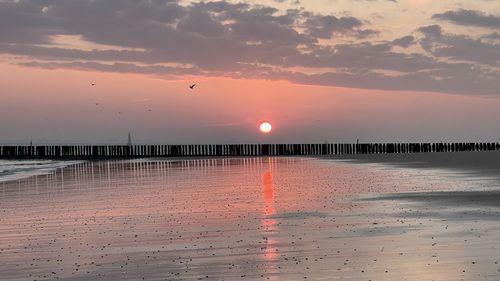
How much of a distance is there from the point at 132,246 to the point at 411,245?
4.99m

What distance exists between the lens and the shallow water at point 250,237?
34.9 feet

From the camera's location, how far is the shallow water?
1062 centimetres

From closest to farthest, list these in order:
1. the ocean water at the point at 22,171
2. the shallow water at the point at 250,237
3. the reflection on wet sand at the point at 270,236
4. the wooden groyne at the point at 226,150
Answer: the shallow water at the point at 250,237, the reflection on wet sand at the point at 270,236, the ocean water at the point at 22,171, the wooden groyne at the point at 226,150

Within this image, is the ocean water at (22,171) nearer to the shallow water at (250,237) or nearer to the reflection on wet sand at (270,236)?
the shallow water at (250,237)

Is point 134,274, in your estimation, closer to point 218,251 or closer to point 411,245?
point 218,251

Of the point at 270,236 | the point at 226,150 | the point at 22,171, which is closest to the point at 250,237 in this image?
the point at 270,236

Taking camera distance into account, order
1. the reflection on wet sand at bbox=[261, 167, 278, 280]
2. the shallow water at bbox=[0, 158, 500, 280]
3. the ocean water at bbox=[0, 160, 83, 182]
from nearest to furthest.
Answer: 1. the shallow water at bbox=[0, 158, 500, 280]
2. the reflection on wet sand at bbox=[261, 167, 278, 280]
3. the ocean water at bbox=[0, 160, 83, 182]

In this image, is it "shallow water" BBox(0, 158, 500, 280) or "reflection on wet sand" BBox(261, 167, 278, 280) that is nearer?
"shallow water" BBox(0, 158, 500, 280)

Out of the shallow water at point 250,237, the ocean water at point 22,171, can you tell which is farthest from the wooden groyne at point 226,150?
the shallow water at point 250,237

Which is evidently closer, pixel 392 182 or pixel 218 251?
pixel 218 251

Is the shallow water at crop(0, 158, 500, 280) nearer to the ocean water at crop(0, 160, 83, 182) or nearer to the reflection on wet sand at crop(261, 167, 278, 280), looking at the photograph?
the reflection on wet sand at crop(261, 167, 278, 280)

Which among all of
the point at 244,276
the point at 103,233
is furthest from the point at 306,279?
the point at 103,233

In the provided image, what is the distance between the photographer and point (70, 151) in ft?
362

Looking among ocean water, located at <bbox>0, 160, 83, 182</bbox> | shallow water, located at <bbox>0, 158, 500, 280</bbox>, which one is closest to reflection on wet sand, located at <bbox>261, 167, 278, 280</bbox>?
shallow water, located at <bbox>0, 158, 500, 280</bbox>
